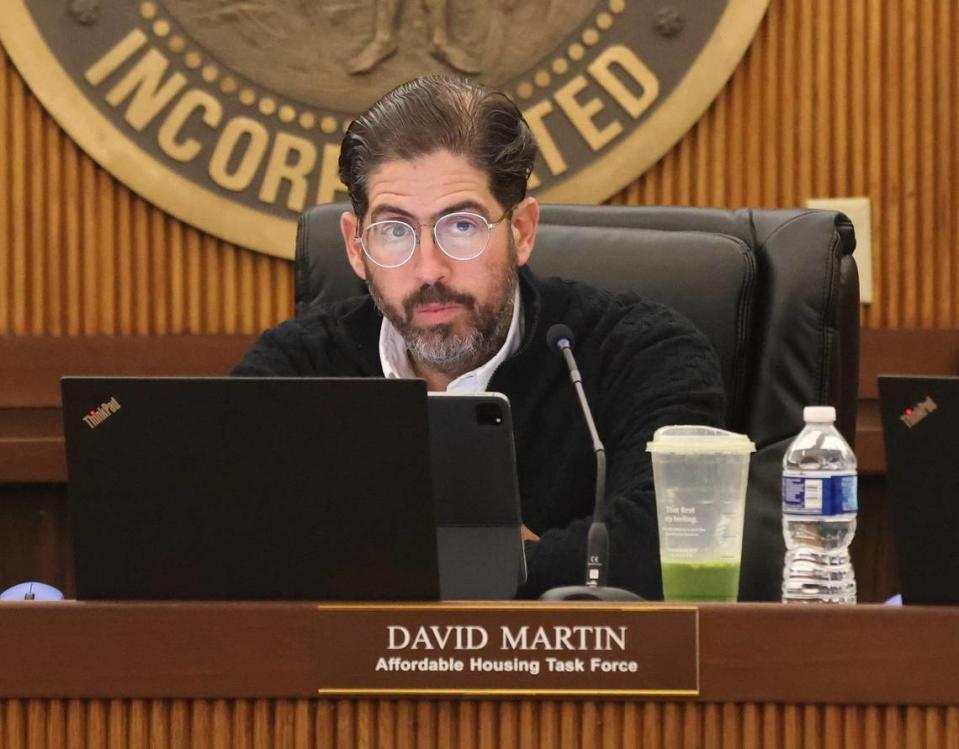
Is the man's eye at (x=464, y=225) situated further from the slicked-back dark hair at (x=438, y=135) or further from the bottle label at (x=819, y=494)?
the bottle label at (x=819, y=494)

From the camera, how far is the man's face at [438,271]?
2.13 meters

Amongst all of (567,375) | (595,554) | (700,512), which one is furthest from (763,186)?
(595,554)

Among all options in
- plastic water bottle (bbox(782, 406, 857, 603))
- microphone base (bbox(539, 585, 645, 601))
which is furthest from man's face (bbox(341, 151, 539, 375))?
microphone base (bbox(539, 585, 645, 601))

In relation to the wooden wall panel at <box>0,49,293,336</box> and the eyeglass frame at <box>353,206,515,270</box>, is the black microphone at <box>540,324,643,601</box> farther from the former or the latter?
the wooden wall panel at <box>0,49,293,336</box>

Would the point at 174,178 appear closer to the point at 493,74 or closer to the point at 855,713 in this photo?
the point at 493,74

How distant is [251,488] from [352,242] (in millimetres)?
1073

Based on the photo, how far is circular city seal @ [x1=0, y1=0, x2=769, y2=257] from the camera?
11.0 ft

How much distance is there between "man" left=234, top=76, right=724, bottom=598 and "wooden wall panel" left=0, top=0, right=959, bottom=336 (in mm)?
1104

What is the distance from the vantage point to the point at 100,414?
1273 millimetres

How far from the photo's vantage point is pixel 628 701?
1.22 metres

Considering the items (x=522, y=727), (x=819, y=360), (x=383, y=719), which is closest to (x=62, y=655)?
(x=383, y=719)

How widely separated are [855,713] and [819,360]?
1104mm

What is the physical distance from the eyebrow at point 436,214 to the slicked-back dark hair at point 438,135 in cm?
4

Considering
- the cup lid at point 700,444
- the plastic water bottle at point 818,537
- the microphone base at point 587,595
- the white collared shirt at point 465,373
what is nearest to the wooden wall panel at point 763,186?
the white collared shirt at point 465,373
